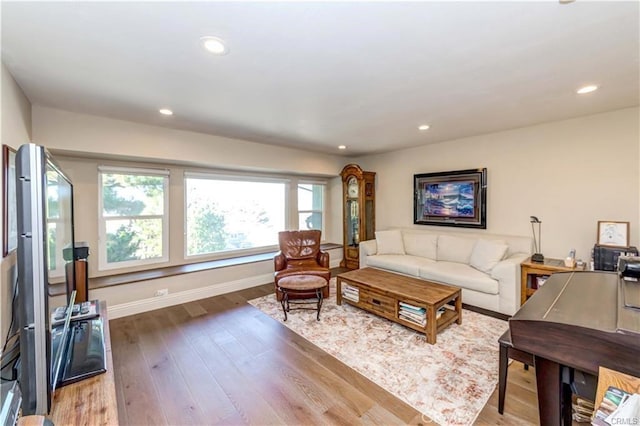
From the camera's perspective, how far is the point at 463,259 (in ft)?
13.2

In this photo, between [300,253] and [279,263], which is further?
[300,253]

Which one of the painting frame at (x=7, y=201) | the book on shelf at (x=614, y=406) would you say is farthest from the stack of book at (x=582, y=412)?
the painting frame at (x=7, y=201)

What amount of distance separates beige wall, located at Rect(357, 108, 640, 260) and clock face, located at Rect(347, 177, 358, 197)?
1617 mm

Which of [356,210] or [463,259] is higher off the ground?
[356,210]

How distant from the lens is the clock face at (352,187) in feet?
18.0

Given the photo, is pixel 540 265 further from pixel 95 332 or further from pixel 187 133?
pixel 187 133

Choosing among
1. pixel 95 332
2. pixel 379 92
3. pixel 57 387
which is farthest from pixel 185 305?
pixel 379 92

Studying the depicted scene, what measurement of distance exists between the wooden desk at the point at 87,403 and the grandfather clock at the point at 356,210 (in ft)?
14.4

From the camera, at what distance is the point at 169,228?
4.04m

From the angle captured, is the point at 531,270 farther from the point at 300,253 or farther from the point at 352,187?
the point at 352,187

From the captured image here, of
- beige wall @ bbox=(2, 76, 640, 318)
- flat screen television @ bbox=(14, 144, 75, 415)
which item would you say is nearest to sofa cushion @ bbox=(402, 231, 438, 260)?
beige wall @ bbox=(2, 76, 640, 318)

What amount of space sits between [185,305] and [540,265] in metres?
4.51

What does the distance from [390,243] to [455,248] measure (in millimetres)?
1033

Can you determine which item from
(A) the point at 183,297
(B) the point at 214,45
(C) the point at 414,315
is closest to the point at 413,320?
(C) the point at 414,315
